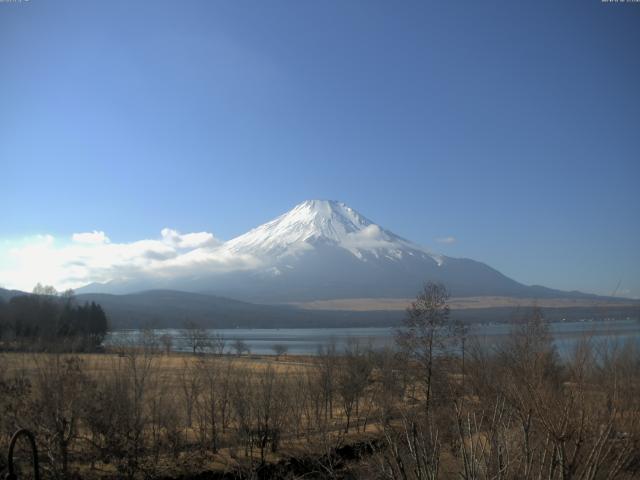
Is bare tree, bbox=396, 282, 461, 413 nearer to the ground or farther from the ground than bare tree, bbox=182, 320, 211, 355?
farther from the ground

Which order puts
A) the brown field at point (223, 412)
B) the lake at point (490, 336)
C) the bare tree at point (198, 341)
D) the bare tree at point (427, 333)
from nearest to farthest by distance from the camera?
the lake at point (490, 336) < the brown field at point (223, 412) < the bare tree at point (427, 333) < the bare tree at point (198, 341)

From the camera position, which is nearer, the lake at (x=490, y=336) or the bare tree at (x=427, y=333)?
the lake at (x=490, y=336)

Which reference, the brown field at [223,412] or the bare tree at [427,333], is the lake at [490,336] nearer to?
A: the brown field at [223,412]

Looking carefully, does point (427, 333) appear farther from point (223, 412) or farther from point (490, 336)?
point (223, 412)

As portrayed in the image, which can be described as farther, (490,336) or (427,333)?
(490,336)

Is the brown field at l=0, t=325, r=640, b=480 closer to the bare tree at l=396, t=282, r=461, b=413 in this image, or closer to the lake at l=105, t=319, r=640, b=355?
the bare tree at l=396, t=282, r=461, b=413

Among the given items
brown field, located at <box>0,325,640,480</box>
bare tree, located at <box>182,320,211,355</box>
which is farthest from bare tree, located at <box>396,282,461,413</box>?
bare tree, located at <box>182,320,211,355</box>

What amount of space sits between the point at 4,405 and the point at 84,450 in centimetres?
363

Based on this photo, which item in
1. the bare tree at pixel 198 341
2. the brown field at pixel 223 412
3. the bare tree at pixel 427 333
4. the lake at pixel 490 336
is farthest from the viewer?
the bare tree at pixel 198 341

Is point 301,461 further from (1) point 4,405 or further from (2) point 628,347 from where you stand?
(2) point 628,347

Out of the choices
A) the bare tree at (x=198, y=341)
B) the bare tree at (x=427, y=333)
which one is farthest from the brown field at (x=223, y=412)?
the bare tree at (x=198, y=341)

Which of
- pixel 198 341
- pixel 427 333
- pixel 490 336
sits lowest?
pixel 198 341

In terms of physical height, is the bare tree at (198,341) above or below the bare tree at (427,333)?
below

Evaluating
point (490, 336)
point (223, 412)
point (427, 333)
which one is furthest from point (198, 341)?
point (223, 412)
